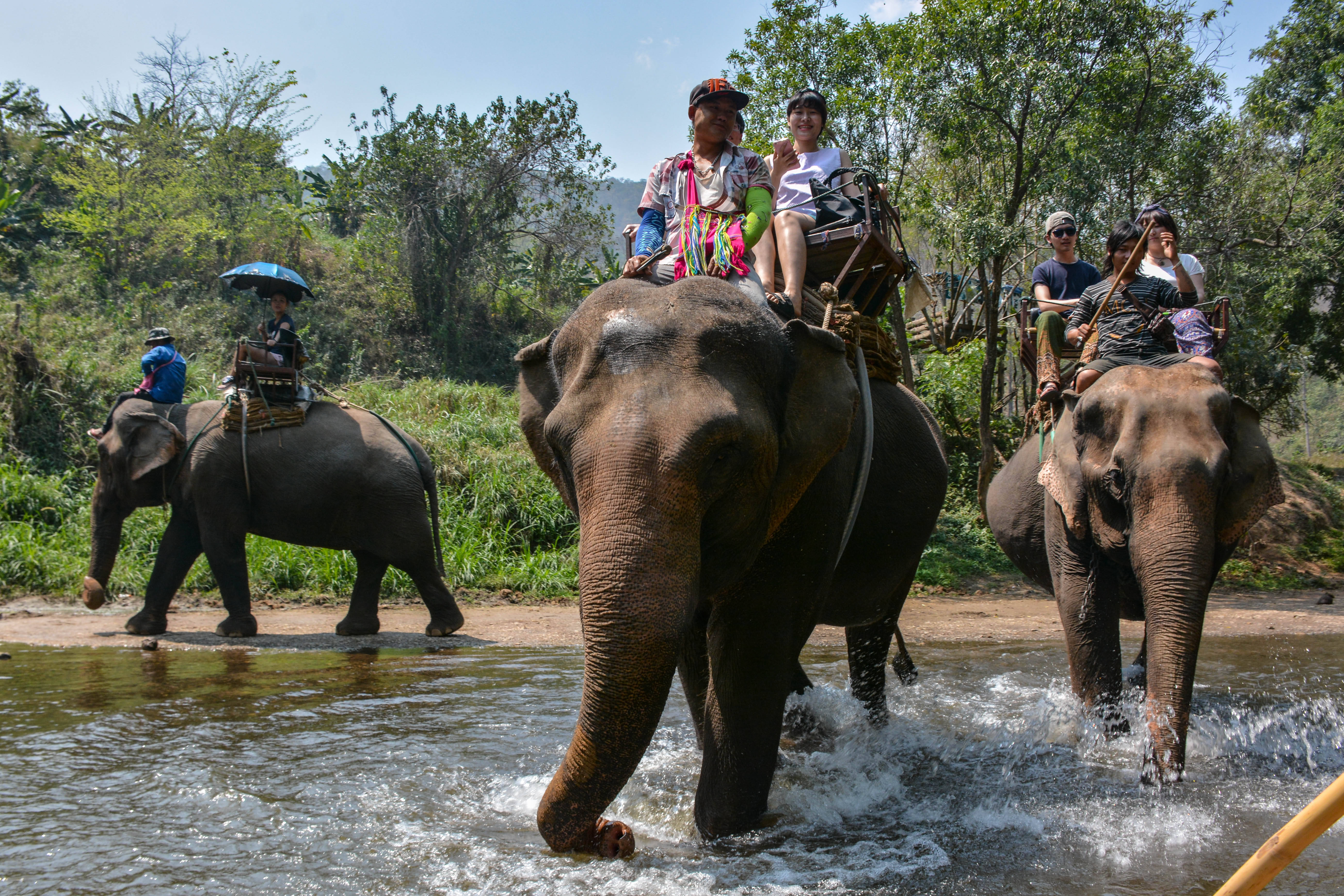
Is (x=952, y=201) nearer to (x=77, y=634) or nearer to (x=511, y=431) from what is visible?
(x=511, y=431)

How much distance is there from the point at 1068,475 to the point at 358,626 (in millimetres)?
6071

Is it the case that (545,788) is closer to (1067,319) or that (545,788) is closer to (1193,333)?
(1193,333)

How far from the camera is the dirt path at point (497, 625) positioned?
840 cm

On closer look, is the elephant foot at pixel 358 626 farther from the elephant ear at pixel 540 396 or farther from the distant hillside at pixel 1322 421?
the distant hillside at pixel 1322 421

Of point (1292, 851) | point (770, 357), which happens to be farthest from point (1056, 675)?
point (1292, 851)

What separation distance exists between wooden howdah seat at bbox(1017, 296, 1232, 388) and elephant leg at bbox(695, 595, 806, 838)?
3362 millimetres

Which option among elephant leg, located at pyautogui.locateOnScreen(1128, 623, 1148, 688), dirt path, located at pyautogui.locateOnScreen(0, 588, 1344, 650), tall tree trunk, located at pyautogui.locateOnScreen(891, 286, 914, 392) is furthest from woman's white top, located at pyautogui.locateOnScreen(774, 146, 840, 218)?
tall tree trunk, located at pyautogui.locateOnScreen(891, 286, 914, 392)

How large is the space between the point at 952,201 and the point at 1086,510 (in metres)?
10.7

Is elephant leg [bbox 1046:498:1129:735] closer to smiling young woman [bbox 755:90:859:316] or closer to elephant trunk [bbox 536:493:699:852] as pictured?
smiling young woman [bbox 755:90:859:316]

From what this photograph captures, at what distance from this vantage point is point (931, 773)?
4.80 m

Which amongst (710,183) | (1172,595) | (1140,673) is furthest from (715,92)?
(1140,673)

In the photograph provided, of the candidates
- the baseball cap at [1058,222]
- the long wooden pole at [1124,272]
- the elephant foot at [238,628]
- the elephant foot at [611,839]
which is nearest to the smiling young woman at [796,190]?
the long wooden pole at [1124,272]

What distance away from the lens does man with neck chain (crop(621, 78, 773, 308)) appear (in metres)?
3.98

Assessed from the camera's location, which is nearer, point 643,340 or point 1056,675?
point 643,340
